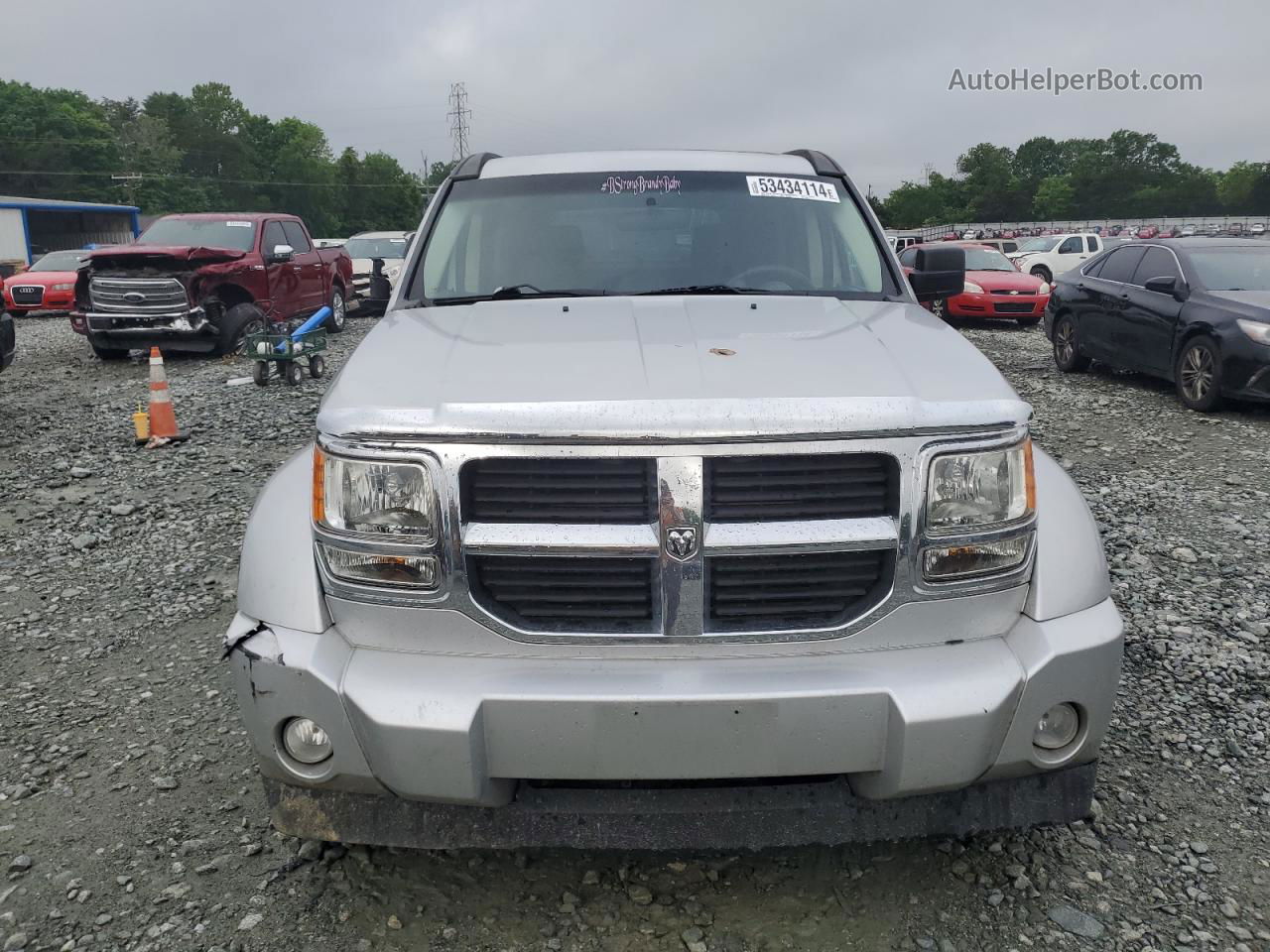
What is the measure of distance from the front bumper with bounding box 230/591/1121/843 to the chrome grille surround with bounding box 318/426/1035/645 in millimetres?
43

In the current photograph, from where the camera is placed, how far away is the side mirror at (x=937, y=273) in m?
3.95

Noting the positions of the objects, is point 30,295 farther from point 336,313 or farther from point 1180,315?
point 1180,315

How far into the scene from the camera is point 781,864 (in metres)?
2.76

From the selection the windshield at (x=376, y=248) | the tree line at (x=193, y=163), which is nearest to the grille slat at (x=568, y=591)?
the windshield at (x=376, y=248)

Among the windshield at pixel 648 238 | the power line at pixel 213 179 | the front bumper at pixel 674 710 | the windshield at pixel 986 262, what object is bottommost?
the front bumper at pixel 674 710

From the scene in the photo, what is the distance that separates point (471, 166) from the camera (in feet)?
13.7

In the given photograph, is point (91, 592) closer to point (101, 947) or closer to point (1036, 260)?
point (101, 947)

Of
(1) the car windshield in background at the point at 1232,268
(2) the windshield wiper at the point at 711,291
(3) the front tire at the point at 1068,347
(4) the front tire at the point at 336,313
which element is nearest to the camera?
(2) the windshield wiper at the point at 711,291

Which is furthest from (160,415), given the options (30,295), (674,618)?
(30,295)

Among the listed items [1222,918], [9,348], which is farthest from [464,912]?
[9,348]

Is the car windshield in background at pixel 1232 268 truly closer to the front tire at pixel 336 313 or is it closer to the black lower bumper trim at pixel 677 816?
the black lower bumper trim at pixel 677 816

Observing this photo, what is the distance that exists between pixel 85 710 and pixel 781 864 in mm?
2626

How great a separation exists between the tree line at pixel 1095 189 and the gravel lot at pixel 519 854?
10765cm

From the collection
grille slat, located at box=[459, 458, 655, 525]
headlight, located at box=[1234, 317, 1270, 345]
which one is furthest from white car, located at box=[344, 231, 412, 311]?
grille slat, located at box=[459, 458, 655, 525]
